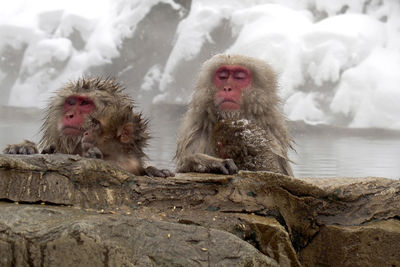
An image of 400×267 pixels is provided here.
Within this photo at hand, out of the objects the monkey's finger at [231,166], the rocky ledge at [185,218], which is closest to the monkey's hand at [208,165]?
the monkey's finger at [231,166]

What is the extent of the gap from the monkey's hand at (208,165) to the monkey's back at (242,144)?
0.12m

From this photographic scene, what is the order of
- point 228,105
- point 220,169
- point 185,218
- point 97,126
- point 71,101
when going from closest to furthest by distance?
point 185,218 → point 97,126 → point 220,169 → point 71,101 → point 228,105

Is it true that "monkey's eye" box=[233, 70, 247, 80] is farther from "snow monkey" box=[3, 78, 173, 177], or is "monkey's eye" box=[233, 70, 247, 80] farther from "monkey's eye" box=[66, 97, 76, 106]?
"monkey's eye" box=[66, 97, 76, 106]

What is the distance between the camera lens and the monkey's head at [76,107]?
274cm

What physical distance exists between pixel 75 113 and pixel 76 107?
4 centimetres

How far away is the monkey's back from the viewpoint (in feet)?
9.38

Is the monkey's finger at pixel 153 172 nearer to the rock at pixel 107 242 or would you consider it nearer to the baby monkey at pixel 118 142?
the baby monkey at pixel 118 142

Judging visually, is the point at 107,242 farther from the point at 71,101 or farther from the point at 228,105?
the point at 228,105

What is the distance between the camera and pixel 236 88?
11.7 ft

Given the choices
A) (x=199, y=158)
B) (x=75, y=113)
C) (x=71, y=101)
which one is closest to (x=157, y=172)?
(x=199, y=158)

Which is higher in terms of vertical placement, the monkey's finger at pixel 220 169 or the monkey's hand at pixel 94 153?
the monkey's hand at pixel 94 153

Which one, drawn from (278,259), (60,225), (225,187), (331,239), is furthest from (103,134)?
(331,239)

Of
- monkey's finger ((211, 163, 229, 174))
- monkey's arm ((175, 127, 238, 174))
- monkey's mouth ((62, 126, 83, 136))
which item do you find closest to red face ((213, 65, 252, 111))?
monkey's arm ((175, 127, 238, 174))

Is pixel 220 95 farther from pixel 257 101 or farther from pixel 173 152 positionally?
pixel 173 152
